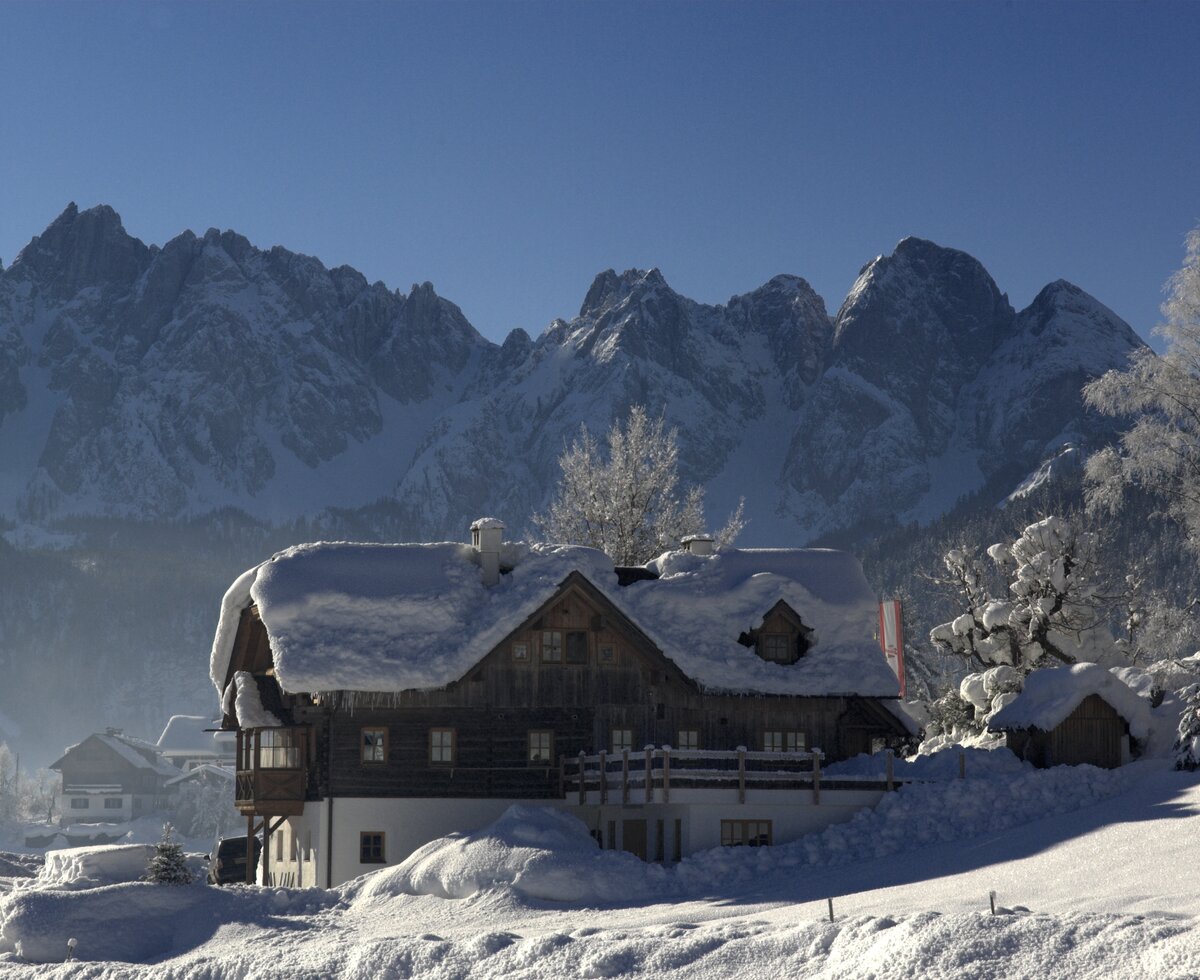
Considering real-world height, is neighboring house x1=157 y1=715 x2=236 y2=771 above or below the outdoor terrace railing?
above

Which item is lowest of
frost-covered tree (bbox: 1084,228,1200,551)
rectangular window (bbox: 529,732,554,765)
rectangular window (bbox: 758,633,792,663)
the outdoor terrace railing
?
the outdoor terrace railing

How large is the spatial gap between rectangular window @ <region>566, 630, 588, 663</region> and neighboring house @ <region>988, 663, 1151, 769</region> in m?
11.4

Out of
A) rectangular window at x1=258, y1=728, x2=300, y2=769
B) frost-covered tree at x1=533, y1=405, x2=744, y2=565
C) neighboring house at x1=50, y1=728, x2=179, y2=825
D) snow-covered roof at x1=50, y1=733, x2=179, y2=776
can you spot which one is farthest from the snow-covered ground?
neighboring house at x1=50, y1=728, x2=179, y2=825

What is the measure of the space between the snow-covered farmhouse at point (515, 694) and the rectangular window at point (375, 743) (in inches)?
1.4

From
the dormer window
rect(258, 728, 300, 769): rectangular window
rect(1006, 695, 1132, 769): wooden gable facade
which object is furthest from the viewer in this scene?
the dormer window

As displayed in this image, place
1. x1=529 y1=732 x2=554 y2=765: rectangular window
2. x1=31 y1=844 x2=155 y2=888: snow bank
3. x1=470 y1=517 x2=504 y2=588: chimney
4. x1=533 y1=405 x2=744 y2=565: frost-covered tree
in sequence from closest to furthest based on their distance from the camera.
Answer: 1. x1=31 y1=844 x2=155 y2=888: snow bank
2. x1=529 y1=732 x2=554 y2=765: rectangular window
3. x1=470 y1=517 x2=504 y2=588: chimney
4. x1=533 y1=405 x2=744 y2=565: frost-covered tree

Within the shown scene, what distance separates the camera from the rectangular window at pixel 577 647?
46875 mm

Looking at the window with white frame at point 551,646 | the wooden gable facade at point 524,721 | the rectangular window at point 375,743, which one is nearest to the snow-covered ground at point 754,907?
the wooden gable facade at point 524,721

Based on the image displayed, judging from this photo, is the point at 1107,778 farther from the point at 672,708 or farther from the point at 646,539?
the point at 646,539

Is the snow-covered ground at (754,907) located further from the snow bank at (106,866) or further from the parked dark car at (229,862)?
the parked dark car at (229,862)

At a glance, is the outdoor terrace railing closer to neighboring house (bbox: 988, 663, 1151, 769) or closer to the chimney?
neighboring house (bbox: 988, 663, 1151, 769)

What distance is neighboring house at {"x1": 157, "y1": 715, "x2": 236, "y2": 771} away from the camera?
174250 millimetres

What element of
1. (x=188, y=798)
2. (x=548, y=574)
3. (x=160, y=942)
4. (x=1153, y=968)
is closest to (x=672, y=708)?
(x=548, y=574)

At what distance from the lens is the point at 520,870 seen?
124 ft
